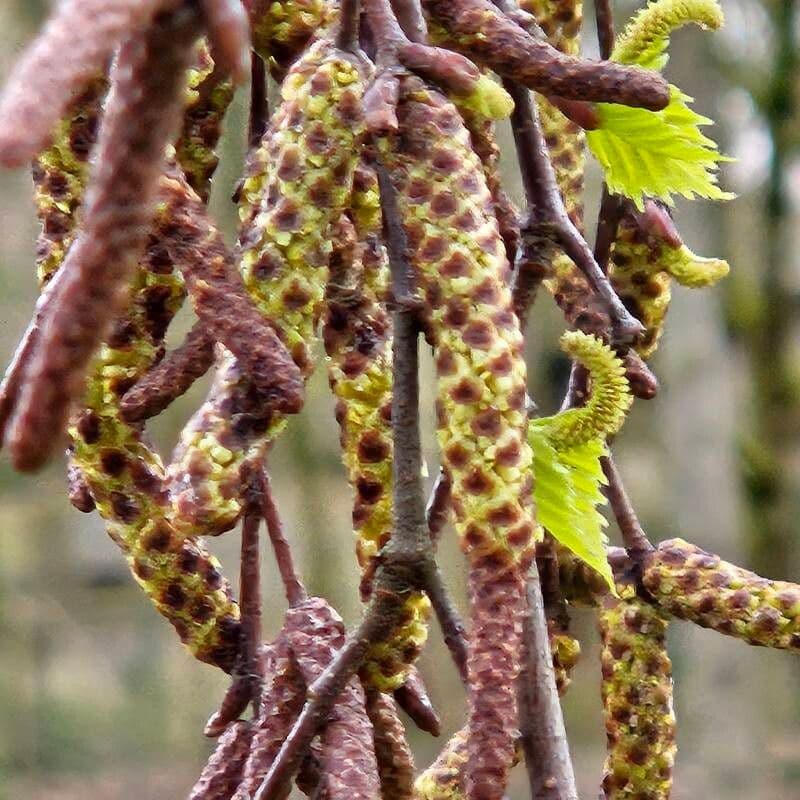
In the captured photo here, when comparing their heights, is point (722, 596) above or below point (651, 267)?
below

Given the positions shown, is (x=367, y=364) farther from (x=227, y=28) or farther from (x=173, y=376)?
(x=227, y=28)

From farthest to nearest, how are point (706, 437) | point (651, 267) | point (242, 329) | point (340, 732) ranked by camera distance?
point (706, 437) < point (651, 267) < point (340, 732) < point (242, 329)

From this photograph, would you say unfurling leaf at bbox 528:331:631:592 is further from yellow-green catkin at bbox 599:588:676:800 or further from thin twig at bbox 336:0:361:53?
thin twig at bbox 336:0:361:53

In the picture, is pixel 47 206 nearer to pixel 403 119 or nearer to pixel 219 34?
pixel 403 119

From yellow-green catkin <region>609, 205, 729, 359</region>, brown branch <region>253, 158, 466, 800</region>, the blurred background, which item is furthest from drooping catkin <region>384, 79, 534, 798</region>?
the blurred background

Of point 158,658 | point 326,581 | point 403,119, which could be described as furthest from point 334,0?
point 158,658

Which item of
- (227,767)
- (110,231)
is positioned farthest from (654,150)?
(110,231)

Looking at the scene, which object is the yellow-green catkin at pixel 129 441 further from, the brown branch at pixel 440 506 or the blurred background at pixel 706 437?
the blurred background at pixel 706 437
